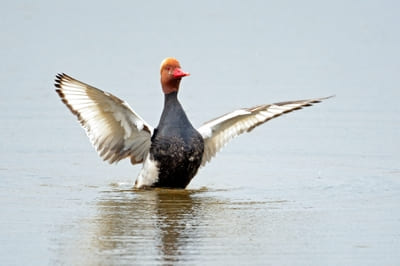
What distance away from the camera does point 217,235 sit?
8.60 m

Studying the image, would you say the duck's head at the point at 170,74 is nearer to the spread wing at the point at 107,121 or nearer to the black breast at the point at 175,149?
the black breast at the point at 175,149

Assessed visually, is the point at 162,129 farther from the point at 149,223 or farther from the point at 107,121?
the point at 149,223

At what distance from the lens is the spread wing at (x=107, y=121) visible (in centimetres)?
1084

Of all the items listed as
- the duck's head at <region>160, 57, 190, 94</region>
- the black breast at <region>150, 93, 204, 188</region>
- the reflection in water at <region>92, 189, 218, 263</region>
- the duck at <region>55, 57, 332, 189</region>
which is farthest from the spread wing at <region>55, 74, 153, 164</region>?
the reflection in water at <region>92, 189, 218, 263</region>

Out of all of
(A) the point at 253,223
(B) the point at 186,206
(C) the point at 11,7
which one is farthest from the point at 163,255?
(C) the point at 11,7

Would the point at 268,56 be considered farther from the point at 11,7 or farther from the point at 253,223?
the point at 253,223

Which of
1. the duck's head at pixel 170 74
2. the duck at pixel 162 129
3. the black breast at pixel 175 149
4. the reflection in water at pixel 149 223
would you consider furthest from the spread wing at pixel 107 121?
the reflection in water at pixel 149 223

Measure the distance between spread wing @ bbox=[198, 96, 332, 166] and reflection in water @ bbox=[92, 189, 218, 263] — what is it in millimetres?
628

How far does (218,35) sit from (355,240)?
40.0 feet

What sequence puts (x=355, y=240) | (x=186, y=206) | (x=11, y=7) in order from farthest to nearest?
(x=11, y=7) < (x=186, y=206) < (x=355, y=240)

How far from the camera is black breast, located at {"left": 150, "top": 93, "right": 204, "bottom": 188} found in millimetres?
10719

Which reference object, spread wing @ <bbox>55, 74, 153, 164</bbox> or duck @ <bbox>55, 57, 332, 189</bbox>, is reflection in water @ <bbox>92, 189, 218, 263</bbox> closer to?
duck @ <bbox>55, 57, 332, 189</bbox>

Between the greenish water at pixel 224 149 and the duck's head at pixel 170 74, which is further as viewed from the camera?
the duck's head at pixel 170 74

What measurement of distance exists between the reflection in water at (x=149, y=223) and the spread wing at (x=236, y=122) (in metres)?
0.63
